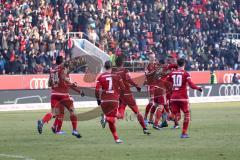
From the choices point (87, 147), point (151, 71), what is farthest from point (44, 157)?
point (151, 71)

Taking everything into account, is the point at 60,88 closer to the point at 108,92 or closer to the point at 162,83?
the point at 108,92

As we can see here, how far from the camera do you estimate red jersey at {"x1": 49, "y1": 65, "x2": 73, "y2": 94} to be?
74.7 ft

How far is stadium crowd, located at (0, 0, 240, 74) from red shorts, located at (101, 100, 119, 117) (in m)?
20.9

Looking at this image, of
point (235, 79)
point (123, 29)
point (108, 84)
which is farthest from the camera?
point (235, 79)

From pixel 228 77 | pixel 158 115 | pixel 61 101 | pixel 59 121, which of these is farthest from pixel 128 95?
pixel 228 77

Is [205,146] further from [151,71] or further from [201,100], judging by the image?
[201,100]

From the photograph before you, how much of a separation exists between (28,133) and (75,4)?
24.5 metres

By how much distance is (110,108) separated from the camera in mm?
20266

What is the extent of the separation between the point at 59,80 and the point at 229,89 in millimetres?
28714

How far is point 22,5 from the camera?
143 feet

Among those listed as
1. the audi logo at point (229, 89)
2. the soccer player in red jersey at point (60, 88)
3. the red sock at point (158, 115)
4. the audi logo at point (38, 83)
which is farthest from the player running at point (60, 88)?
the audi logo at point (229, 89)

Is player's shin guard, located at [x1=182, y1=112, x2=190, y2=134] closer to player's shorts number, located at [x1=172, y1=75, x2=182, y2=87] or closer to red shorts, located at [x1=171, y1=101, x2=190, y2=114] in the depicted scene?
red shorts, located at [x1=171, y1=101, x2=190, y2=114]

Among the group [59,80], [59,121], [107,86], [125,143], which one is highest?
[59,80]

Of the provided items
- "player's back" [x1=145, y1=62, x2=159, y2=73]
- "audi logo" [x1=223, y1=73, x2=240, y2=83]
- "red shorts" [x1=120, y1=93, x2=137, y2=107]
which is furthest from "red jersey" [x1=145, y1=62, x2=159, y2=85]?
→ "audi logo" [x1=223, y1=73, x2=240, y2=83]
